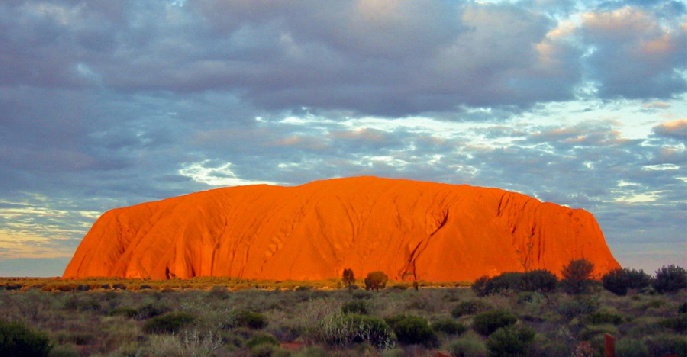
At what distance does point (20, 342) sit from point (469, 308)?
17403 millimetres

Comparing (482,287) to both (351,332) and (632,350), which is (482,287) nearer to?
(351,332)

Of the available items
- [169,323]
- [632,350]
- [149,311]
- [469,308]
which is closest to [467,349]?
[632,350]

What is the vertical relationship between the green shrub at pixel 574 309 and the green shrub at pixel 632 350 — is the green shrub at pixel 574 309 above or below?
above

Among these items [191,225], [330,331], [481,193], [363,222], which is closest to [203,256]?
[191,225]

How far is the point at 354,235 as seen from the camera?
279 feet

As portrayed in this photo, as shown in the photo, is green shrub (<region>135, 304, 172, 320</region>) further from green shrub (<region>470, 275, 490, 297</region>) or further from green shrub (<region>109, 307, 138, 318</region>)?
green shrub (<region>470, 275, 490, 297</region>)

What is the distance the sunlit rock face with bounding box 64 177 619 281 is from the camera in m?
79.7

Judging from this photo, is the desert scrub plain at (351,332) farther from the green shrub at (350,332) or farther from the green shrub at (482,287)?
the green shrub at (482,287)

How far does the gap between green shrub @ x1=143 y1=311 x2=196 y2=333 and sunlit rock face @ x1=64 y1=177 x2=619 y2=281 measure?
2330 inches

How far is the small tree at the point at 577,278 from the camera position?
34.1 metres

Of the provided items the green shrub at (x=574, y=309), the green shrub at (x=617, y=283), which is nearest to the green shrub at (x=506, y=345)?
the green shrub at (x=574, y=309)

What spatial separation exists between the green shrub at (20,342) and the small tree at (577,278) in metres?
28.3

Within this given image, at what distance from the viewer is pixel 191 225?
8950cm

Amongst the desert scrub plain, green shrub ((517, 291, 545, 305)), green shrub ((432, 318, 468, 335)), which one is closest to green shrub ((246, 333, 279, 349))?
the desert scrub plain
